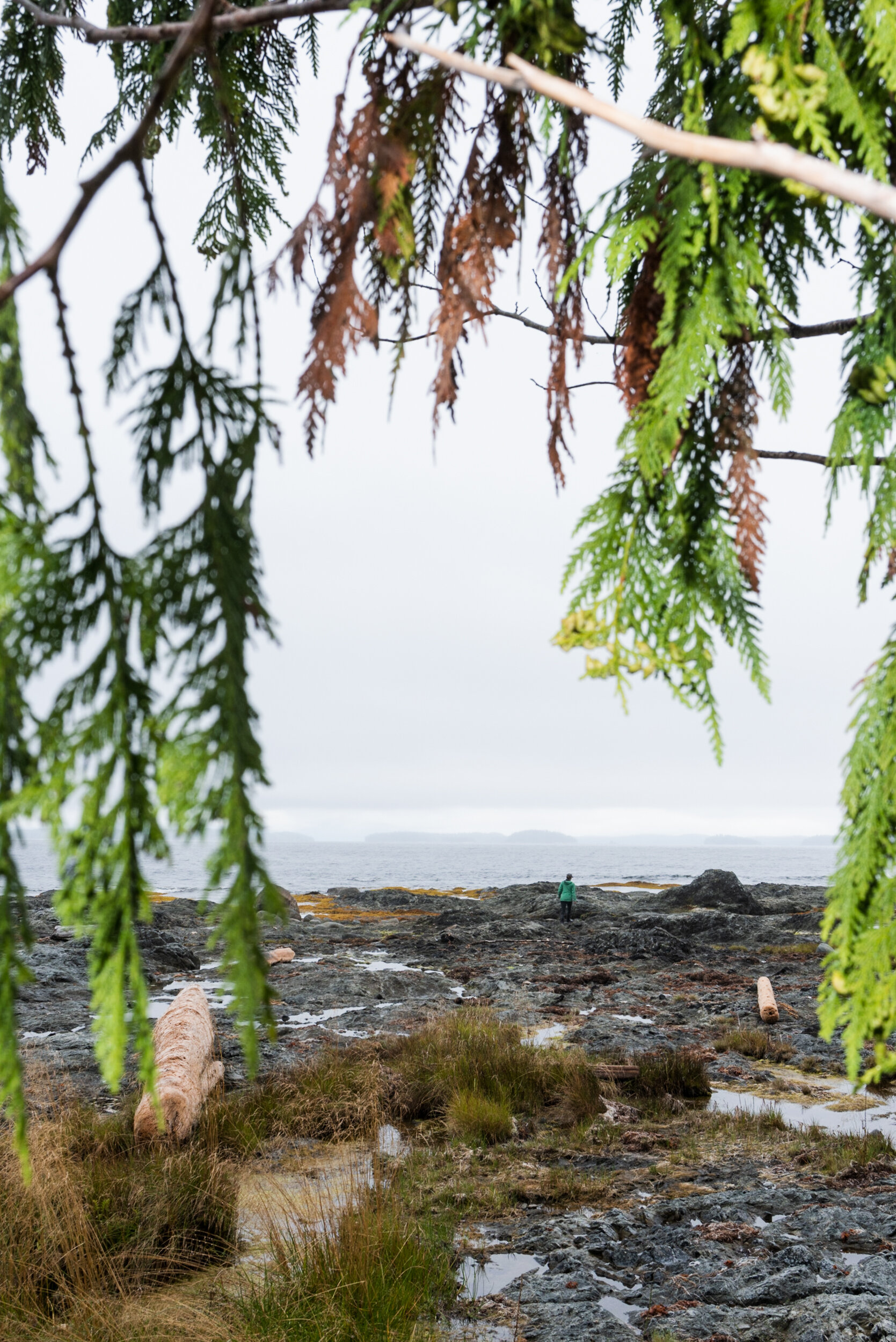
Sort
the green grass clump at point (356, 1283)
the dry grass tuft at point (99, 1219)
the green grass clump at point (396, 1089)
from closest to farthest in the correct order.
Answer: the green grass clump at point (356, 1283) → the dry grass tuft at point (99, 1219) → the green grass clump at point (396, 1089)

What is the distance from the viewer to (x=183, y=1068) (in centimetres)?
811

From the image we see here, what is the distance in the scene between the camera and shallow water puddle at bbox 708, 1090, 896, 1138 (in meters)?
8.27

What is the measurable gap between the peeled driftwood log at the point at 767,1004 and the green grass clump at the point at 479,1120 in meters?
6.48

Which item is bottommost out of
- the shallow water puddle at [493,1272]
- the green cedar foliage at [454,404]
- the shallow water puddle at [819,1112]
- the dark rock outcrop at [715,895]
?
the dark rock outcrop at [715,895]

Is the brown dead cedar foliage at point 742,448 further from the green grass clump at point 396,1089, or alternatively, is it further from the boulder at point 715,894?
the boulder at point 715,894

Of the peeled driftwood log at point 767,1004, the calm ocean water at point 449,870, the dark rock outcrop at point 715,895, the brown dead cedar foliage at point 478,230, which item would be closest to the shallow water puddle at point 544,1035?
the peeled driftwood log at point 767,1004

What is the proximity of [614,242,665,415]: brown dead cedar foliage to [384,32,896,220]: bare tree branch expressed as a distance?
0.63 metres

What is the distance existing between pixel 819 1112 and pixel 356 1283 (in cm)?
661

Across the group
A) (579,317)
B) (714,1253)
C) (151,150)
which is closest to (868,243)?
(579,317)

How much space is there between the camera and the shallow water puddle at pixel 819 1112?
8.27 metres

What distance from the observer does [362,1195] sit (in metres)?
5.21

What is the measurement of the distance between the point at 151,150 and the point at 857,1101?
10712mm

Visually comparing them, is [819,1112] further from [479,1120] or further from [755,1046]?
[479,1120]

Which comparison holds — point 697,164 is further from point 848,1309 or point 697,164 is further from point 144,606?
point 848,1309
